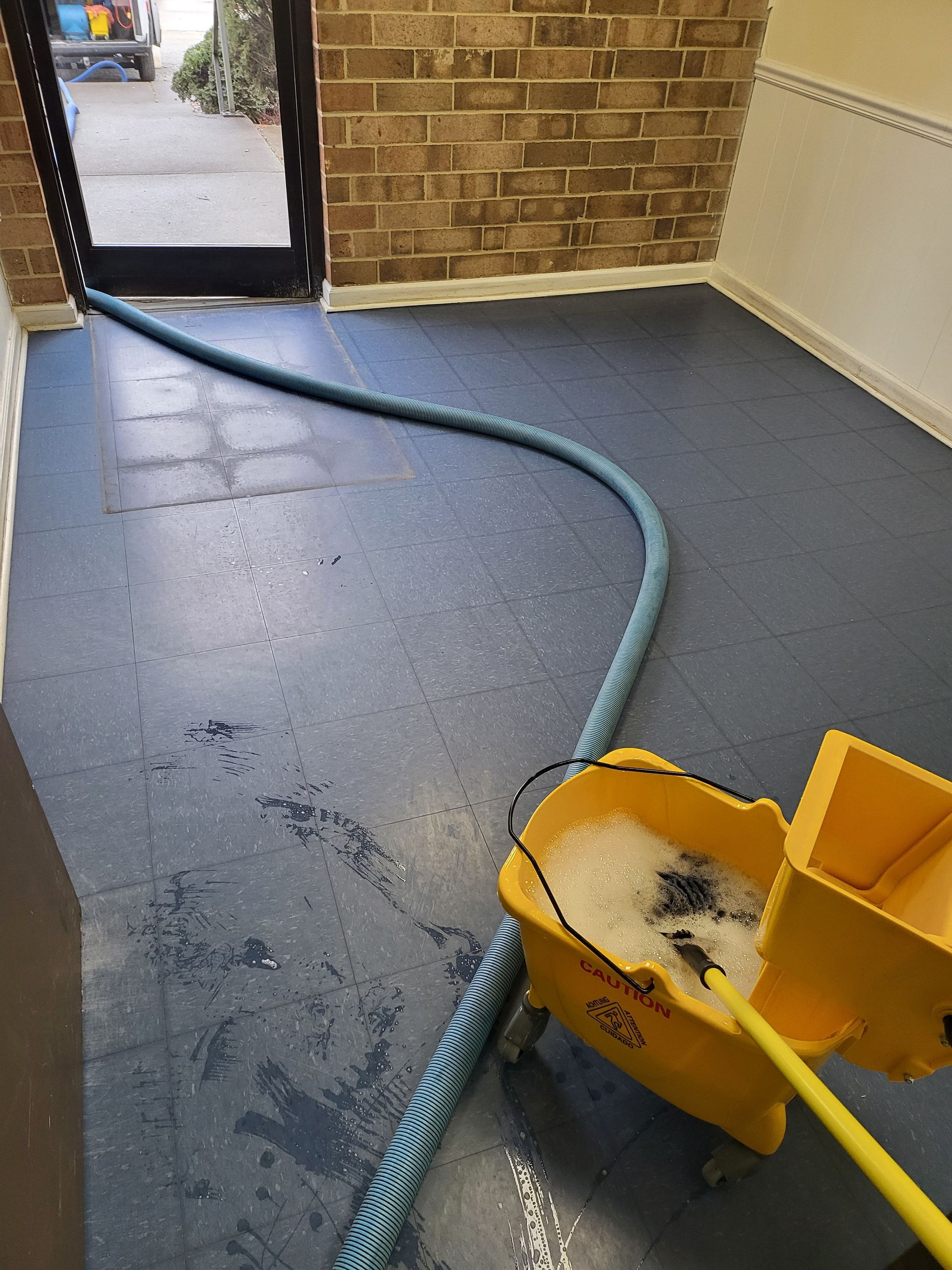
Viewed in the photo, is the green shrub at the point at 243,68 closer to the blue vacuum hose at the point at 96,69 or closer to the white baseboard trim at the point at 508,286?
the blue vacuum hose at the point at 96,69

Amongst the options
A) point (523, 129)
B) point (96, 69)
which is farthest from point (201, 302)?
point (523, 129)

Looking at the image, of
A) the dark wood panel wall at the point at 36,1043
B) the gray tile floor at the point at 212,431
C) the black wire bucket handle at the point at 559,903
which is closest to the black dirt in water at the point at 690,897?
the black wire bucket handle at the point at 559,903

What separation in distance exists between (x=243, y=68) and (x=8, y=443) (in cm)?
190

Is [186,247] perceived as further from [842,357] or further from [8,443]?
[842,357]

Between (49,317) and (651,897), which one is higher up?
(651,897)

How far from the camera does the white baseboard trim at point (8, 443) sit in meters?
2.34

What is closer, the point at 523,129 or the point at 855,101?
the point at 855,101

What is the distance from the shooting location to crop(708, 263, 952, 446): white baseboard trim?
3381 mm

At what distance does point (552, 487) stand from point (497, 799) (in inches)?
52.5

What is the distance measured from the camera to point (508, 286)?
4.22 meters

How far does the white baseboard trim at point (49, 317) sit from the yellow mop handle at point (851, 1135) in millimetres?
3626

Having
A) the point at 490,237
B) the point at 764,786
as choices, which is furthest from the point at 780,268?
the point at 764,786

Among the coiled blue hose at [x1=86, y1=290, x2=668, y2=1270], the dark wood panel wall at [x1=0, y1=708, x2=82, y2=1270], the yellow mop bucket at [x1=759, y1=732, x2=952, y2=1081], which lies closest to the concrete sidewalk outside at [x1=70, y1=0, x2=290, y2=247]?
the coiled blue hose at [x1=86, y1=290, x2=668, y2=1270]

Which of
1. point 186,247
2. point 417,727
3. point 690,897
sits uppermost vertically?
point 690,897
